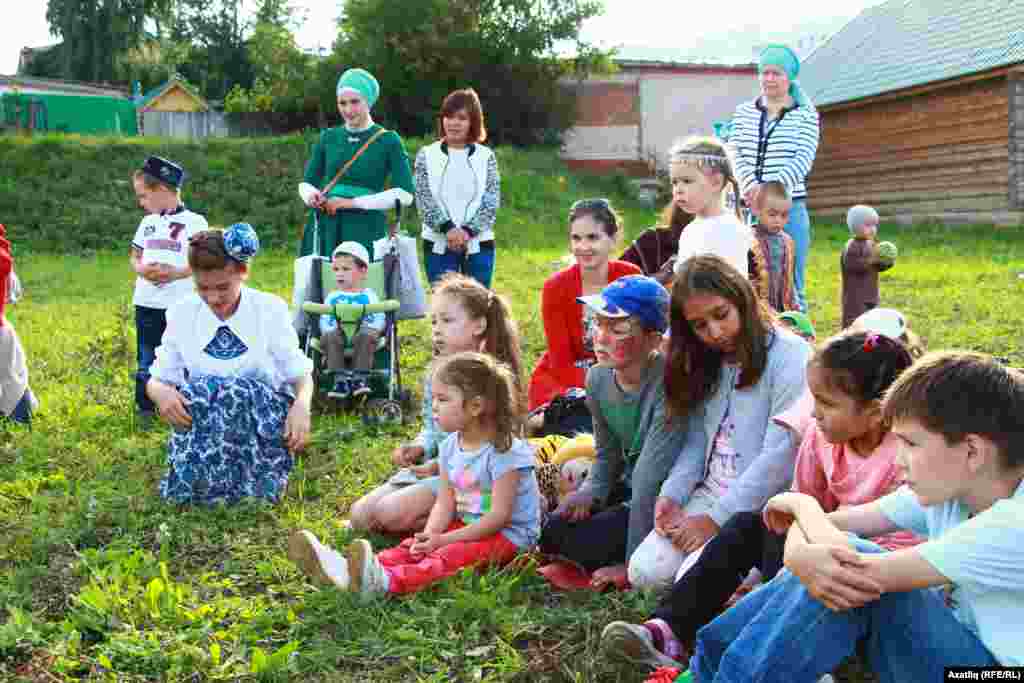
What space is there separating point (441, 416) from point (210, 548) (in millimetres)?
1137

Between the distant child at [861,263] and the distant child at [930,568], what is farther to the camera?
the distant child at [861,263]

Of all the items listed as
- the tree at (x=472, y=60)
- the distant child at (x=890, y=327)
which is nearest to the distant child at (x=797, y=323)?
the distant child at (x=890, y=327)

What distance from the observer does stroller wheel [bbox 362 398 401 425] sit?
19.7 ft

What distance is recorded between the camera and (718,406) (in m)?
3.63

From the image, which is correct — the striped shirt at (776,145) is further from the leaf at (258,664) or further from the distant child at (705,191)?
the leaf at (258,664)

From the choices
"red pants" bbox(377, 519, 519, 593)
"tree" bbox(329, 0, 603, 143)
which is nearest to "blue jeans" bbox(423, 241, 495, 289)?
"red pants" bbox(377, 519, 519, 593)

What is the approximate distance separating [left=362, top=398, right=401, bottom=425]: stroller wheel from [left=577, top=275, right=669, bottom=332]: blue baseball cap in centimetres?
254

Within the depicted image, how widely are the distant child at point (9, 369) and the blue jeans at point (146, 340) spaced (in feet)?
2.14

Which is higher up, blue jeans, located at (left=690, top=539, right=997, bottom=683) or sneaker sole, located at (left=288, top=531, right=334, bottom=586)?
blue jeans, located at (left=690, top=539, right=997, bottom=683)

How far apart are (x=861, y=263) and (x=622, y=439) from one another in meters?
3.46

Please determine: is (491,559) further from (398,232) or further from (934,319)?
(934,319)

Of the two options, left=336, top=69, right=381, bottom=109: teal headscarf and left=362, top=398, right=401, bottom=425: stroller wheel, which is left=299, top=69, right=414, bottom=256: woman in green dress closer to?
left=336, top=69, right=381, bottom=109: teal headscarf

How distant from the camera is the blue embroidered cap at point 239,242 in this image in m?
4.59

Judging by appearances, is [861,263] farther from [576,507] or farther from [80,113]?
[80,113]
